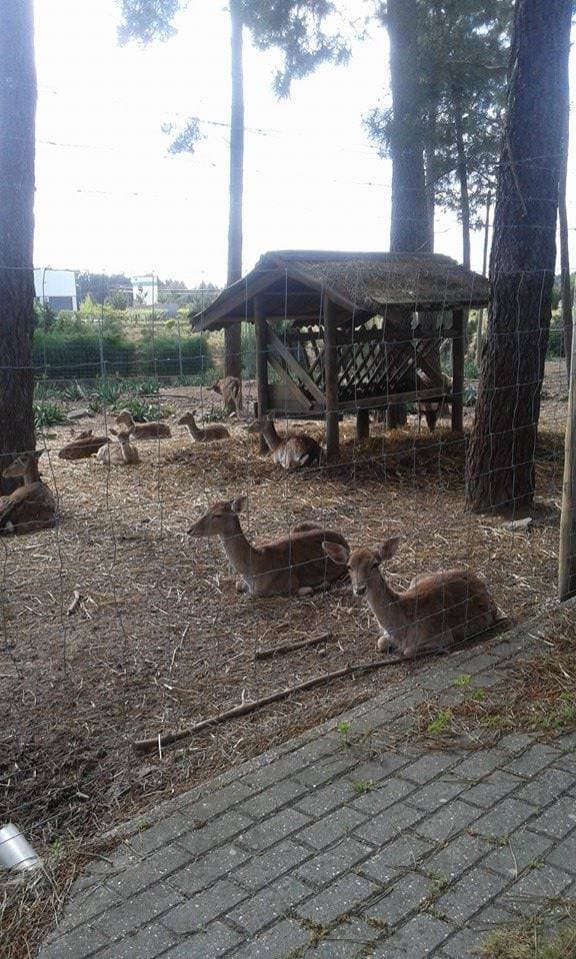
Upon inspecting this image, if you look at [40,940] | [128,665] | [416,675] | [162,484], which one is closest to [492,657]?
[416,675]

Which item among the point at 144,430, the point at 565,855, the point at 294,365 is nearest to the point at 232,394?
the point at 144,430

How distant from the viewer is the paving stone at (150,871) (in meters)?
2.96

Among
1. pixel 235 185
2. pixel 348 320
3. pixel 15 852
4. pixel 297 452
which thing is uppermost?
pixel 235 185

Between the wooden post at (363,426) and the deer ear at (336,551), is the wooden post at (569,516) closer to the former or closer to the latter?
the deer ear at (336,551)

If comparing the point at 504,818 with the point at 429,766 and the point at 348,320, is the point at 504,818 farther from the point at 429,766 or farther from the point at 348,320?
the point at 348,320

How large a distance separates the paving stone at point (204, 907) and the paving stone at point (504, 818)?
0.95 meters

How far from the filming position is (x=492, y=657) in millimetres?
4914

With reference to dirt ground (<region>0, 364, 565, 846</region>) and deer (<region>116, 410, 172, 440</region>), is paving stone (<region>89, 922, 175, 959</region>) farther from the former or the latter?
deer (<region>116, 410, 172, 440</region>)

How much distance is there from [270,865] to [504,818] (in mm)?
936

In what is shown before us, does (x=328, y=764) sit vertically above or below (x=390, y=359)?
below

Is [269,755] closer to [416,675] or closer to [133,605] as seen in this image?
[416,675]

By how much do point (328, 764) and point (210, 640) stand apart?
67.5 inches

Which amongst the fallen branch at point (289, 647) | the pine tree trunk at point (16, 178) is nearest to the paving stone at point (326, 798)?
the fallen branch at point (289, 647)

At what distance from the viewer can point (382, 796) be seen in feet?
11.5
